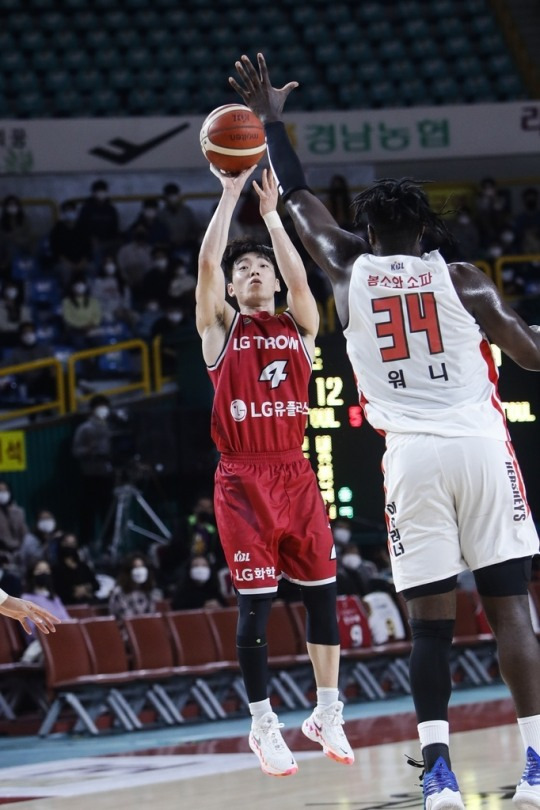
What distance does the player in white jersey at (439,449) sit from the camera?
491cm

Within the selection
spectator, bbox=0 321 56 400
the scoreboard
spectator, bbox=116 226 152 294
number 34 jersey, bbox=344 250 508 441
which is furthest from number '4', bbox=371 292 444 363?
spectator, bbox=116 226 152 294

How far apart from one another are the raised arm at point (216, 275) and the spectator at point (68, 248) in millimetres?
14041

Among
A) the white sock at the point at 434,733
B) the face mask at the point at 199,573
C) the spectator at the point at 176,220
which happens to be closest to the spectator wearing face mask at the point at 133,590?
the face mask at the point at 199,573

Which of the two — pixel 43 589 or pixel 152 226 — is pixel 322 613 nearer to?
pixel 43 589

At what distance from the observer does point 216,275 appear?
6273mm

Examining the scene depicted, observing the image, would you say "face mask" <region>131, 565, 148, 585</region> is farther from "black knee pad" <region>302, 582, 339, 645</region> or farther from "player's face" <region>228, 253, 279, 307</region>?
"player's face" <region>228, 253, 279, 307</region>

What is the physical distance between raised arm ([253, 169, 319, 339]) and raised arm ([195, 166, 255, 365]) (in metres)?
0.12

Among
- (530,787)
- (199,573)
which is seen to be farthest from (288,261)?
(199,573)

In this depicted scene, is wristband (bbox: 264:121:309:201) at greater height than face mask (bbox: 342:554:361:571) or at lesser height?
greater

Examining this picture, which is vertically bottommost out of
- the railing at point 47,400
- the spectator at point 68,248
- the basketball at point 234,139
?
the basketball at point 234,139

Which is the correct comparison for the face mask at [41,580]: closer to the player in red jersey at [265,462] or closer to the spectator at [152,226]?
the player in red jersey at [265,462]

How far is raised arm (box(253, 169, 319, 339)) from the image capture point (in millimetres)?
6258

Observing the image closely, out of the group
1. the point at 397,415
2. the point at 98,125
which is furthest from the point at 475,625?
the point at 397,415

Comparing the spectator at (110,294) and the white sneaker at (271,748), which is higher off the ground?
the spectator at (110,294)
